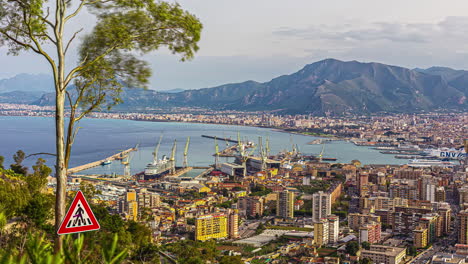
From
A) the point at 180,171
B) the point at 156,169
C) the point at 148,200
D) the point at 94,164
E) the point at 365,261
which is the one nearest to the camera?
the point at 365,261

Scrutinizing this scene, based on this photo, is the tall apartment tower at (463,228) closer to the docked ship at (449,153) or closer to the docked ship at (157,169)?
the docked ship at (157,169)

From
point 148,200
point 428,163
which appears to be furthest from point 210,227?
point 428,163

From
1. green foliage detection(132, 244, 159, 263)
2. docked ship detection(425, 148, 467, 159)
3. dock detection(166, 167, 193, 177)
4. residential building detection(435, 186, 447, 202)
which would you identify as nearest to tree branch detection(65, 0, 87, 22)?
green foliage detection(132, 244, 159, 263)

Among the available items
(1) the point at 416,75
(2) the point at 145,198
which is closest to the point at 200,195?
(2) the point at 145,198

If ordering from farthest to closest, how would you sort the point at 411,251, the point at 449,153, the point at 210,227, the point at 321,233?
the point at 449,153, the point at 210,227, the point at 321,233, the point at 411,251

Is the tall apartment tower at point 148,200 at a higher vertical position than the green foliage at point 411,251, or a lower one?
higher

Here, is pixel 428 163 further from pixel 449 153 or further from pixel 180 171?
pixel 180 171

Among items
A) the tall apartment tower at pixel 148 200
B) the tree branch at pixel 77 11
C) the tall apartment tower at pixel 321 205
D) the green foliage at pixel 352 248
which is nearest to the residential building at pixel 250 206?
the tall apartment tower at pixel 321 205
